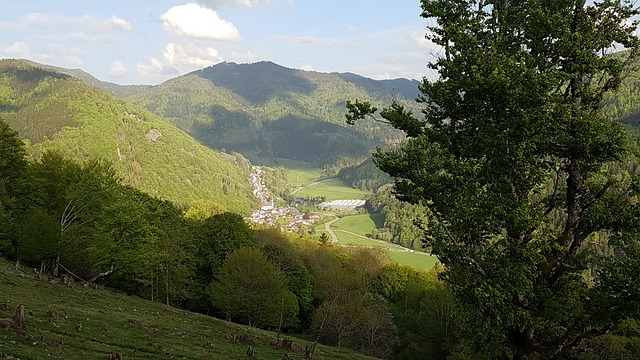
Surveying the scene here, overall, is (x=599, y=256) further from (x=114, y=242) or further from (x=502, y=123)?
(x=114, y=242)

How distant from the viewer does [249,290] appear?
180 ft

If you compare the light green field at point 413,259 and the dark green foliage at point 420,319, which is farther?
the light green field at point 413,259

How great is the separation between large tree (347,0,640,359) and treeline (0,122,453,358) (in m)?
30.8

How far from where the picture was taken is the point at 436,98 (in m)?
16.4

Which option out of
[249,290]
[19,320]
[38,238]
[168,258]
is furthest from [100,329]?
[168,258]

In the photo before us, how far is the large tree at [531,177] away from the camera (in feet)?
44.9

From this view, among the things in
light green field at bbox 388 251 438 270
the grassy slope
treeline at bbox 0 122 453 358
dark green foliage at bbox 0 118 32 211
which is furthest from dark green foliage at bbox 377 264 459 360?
light green field at bbox 388 251 438 270

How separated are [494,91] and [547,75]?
158 cm

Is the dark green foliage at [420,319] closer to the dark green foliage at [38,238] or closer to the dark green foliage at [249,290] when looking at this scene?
the dark green foliage at [249,290]

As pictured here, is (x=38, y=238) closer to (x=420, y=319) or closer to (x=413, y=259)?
(x=420, y=319)

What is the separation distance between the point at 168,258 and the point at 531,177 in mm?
50088

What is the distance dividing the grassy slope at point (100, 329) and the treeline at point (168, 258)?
679 centimetres

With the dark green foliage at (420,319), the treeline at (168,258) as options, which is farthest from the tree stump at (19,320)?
the dark green foliage at (420,319)

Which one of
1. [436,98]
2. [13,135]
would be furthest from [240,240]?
[436,98]
